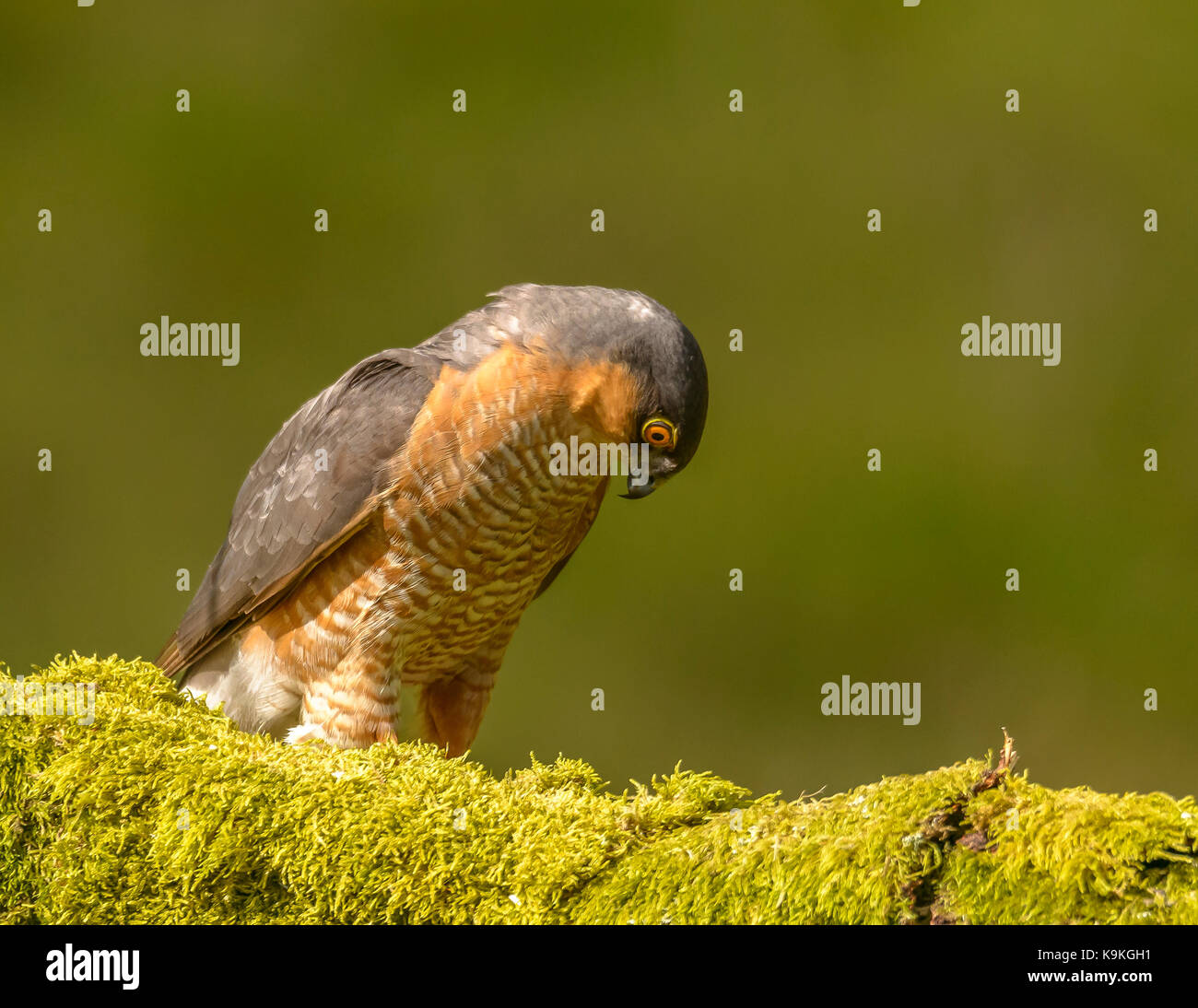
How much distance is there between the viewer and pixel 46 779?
5.15 ft

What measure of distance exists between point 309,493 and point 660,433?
Answer: 2.48 ft

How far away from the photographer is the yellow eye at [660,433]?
84.5 inches

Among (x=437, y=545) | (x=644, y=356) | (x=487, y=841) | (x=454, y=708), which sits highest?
(x=644, y=356)

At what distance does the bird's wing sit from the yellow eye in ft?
1.54

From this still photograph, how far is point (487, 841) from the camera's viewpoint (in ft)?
4.78

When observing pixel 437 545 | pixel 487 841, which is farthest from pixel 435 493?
pixel 487 841

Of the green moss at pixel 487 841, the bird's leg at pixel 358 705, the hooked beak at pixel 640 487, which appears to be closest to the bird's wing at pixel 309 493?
the bird's leg at pixel 358 705

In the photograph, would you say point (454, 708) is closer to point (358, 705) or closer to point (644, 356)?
point (358, 705)

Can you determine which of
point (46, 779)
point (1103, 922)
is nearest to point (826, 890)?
point (1103, 922)

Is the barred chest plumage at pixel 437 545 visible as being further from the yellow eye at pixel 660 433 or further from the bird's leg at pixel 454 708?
the bird's leg at pixel 454 708
